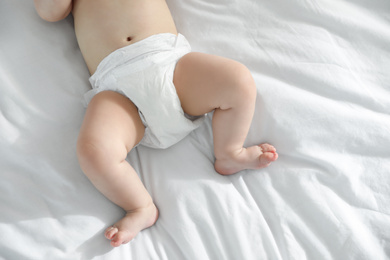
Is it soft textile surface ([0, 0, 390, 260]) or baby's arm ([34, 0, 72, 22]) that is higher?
baby's arm ([34, 0, 72, 22])

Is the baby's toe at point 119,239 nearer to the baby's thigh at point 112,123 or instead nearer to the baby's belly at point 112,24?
the baby's thigh at point 112,123

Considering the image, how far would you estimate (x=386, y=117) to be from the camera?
3.56 feet

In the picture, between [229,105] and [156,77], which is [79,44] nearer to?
[156,77]

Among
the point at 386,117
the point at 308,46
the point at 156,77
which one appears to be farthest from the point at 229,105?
the point at 386,117

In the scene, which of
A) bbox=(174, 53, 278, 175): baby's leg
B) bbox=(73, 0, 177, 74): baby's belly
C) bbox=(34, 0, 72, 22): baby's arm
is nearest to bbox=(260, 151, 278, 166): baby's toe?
bbox=(174, 53, 278, 175): baby's leg

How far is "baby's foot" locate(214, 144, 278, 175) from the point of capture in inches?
40.6

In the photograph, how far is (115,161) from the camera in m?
0.95

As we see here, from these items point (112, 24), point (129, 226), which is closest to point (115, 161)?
point (129, 226)

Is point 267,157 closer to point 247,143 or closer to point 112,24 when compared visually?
point 247,143

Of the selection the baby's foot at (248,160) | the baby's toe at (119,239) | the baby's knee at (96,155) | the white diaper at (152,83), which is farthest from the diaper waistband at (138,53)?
the baby's toe at (119,239)

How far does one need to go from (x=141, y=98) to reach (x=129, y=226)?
1.16ft

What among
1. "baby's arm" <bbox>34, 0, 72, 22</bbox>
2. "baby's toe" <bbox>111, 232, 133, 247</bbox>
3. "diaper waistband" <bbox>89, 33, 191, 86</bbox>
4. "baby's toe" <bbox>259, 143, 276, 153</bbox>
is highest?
"baby's arm" <bbox>34, 0, 72, 22</bbox>

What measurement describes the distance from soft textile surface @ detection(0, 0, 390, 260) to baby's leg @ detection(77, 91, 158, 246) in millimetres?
51

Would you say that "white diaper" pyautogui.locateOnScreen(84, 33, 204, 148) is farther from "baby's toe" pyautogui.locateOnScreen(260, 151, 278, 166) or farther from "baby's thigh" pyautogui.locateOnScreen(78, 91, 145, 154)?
"baby's toe" pyautogui.locateOnScreen(260, 151, 278, 166)
